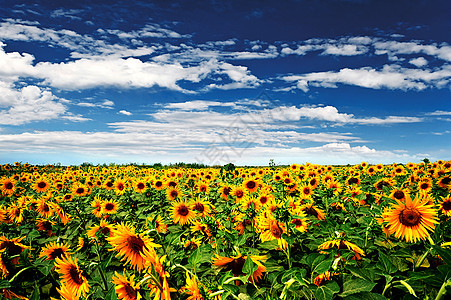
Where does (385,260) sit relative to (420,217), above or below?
below

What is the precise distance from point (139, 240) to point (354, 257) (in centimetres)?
198

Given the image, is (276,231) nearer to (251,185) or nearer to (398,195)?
(398,195)

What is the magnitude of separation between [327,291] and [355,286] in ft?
0.98

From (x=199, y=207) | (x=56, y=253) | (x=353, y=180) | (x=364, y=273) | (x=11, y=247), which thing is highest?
(x=353, y=180)

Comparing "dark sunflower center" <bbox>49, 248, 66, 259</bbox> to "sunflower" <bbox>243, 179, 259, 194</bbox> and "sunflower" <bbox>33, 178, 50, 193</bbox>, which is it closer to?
"sunflower" <bbox>243, 179, 259, 194</bbox>

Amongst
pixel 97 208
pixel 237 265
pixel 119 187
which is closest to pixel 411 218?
pixel 237 265

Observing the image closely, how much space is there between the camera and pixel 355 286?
1.66 metres

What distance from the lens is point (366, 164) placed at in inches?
501

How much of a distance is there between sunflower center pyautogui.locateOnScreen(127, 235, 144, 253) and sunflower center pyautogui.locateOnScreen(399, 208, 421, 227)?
112 inches

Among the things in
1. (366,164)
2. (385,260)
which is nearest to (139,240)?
(385,260)

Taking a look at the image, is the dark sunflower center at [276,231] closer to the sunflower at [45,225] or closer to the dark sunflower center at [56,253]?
the dark sunflower center at [56,253]

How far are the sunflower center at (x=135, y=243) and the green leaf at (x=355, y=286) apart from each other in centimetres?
164

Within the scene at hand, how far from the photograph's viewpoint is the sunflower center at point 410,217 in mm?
3045

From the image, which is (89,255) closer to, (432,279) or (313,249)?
(313,249)
